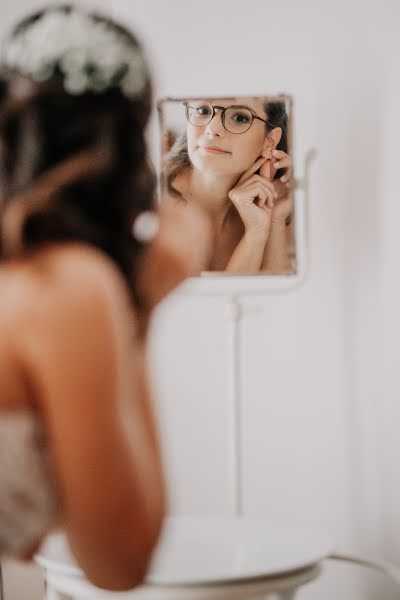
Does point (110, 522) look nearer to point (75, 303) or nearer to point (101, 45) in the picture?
point (75, 303)

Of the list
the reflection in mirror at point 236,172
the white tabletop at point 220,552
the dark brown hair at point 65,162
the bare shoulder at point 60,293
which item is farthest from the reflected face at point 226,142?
the bare shoulder at point 60,293

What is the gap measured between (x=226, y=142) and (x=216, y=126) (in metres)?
0.04

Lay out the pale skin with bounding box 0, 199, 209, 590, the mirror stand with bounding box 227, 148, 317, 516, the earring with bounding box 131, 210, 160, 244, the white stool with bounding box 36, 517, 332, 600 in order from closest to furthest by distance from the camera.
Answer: the pale skin with bounding box 0, 199, 209, 590 < the earring with bounding box 131, 210, 160, 244 < the white stool with bounding box 36, 517, 332, 600 < the mirror stand with bounding box 227, 148, 317, 516

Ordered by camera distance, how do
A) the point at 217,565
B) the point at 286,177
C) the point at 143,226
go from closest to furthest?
the point at 143,226, the point at 217,565, the point at 286,177

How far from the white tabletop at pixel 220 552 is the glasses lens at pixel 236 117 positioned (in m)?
0.84

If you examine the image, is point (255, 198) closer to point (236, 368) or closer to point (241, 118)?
point (241, 118)

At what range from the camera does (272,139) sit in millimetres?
1891

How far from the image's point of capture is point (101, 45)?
79cm

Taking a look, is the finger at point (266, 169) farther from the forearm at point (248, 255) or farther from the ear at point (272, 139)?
the forearm at point (248, 255)

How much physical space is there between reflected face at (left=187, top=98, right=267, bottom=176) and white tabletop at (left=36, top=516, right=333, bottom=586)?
0.78m

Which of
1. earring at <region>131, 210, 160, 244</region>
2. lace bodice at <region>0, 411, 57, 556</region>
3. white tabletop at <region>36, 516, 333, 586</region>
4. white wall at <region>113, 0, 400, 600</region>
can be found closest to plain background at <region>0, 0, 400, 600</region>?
white wall at <region>113, 0, 400, 600</region>

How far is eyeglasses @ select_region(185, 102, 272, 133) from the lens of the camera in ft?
6.18

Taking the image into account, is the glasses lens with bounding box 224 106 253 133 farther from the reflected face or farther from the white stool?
the white stool

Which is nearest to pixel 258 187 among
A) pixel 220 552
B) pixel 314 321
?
pixel 314 321
